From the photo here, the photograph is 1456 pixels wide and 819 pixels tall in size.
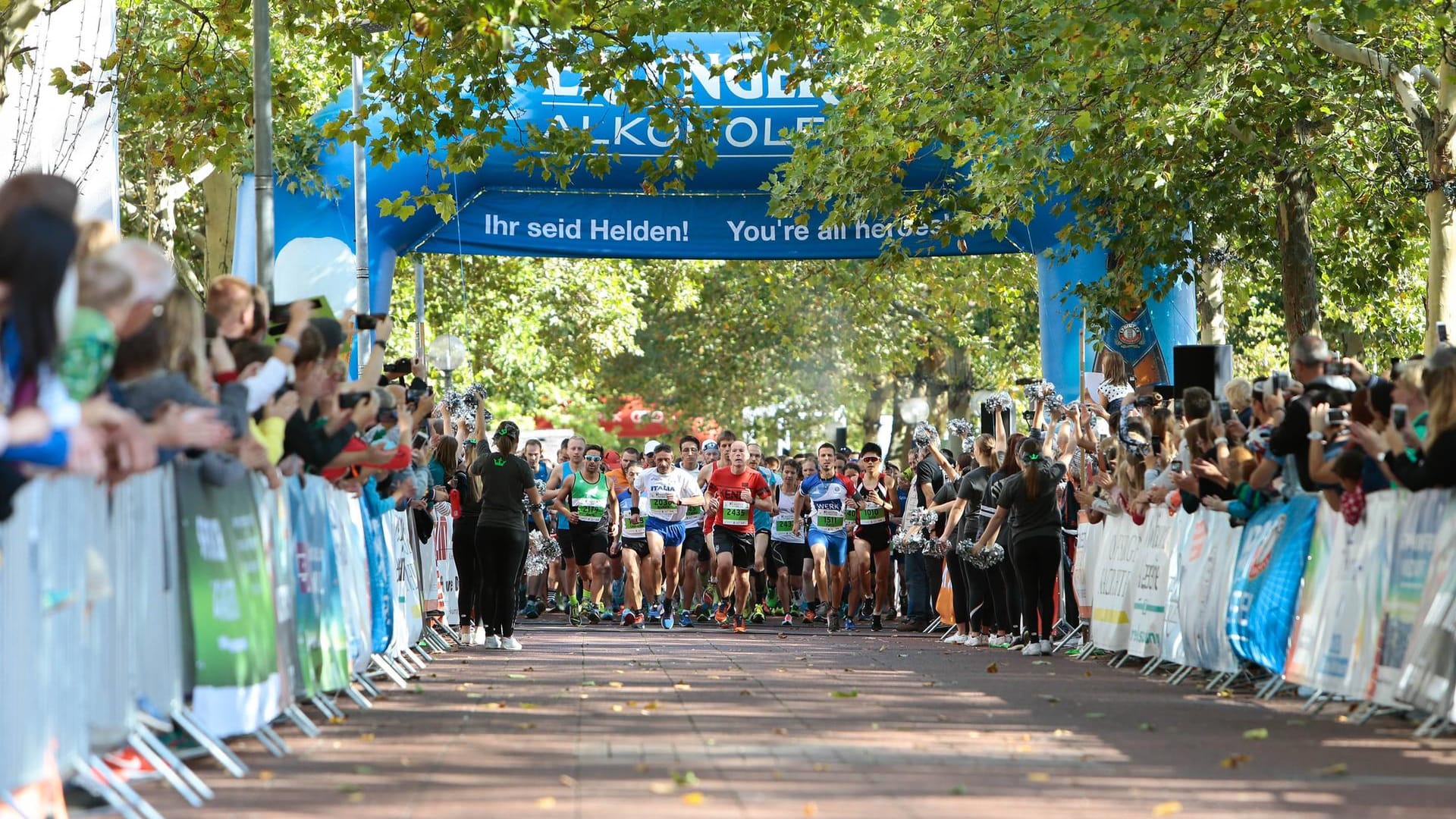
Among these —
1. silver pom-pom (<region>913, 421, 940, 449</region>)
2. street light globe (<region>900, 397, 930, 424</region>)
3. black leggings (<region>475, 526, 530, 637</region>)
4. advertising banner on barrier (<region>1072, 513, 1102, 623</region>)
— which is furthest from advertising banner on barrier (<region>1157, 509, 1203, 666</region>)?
street light globe (<region>900, 397, 930, 424</region>)

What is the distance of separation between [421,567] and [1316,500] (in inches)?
324

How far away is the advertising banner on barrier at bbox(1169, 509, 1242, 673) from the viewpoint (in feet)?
41.4

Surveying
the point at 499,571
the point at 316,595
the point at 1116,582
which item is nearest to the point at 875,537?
the point at 499,571

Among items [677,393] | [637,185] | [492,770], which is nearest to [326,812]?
[492,770]

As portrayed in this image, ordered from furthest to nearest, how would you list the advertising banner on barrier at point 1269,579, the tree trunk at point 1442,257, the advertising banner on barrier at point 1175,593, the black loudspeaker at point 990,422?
1. the black loudspeaker at point 990,422
2. the tree trunk at point 1442,257
3. the advertising banner on barrier at point 1175,593
4. the advertising banner on barrier at point 1269,579

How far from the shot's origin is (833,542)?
2325cm

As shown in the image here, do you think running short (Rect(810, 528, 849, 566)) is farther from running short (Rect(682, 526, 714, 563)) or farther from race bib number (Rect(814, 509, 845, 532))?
running short (Rect(682, 526, 714, 563))

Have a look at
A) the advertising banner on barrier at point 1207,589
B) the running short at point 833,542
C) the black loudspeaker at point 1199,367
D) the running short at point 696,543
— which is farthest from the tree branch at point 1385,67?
the running short at point 696,543

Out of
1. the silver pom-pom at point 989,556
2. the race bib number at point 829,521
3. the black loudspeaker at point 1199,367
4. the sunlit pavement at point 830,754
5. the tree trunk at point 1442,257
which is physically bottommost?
the sunlit pavement at point 830,754

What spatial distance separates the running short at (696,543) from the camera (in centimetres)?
2385

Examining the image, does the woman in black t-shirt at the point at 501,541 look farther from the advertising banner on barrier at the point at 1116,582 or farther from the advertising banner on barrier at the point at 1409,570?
the advertising banner on barrier at the point at 1409,570

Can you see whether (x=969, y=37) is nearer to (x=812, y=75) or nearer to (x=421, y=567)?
(x=812, y=75)

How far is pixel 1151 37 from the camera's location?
53.4 ft

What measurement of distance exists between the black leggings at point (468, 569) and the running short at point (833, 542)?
5655 mm
